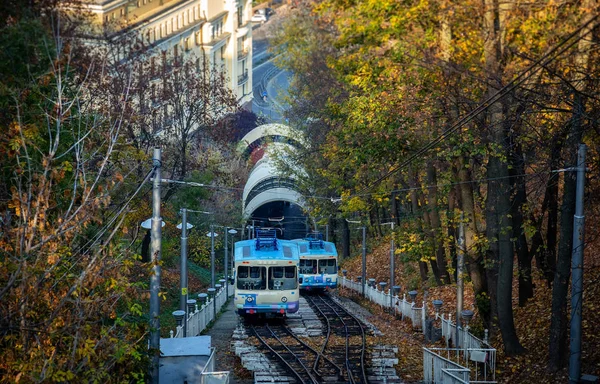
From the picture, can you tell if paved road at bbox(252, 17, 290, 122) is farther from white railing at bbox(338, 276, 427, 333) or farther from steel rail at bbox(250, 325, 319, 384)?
steel rail at bbox(250, 325, 319, 384)

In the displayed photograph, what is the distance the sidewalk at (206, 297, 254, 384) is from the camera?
75.1 ft

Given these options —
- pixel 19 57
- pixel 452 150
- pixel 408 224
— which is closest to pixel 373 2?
pixel 452 150

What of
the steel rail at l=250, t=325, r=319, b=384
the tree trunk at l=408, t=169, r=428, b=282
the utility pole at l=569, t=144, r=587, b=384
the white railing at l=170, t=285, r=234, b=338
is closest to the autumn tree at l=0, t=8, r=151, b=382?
the steel rail at l=250, t=325, r=319, b=384

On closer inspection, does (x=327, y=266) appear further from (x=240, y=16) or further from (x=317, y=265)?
(x=240, y=16)

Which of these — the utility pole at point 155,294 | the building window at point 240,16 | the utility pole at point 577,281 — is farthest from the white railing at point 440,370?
the building window at point 240,16

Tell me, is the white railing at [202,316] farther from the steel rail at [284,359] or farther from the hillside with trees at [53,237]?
the hillside with trees at [53,237]

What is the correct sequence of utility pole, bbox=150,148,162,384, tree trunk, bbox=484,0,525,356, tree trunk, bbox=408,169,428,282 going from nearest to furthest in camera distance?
utility pole, bbox=150,148,162,384 < tree trunk, bbox=484,0,525,356 < tree trunk, bbox=408,169,428,282

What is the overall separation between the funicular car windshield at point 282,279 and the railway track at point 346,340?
200 centimetres

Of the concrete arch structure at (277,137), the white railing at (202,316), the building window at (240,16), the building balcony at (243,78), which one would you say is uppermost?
the building window at (240,16)

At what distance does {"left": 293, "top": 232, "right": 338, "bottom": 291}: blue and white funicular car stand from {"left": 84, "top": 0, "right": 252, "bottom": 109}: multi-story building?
9.94m

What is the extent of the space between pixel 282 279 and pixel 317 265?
45.8ft

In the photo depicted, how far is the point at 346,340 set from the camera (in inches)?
1101

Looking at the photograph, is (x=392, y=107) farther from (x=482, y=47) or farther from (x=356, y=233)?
(x=356, y=233)

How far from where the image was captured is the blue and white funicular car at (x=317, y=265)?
4647cm
